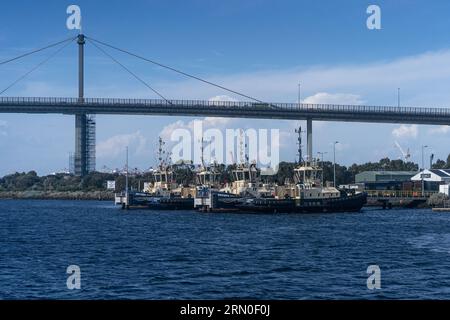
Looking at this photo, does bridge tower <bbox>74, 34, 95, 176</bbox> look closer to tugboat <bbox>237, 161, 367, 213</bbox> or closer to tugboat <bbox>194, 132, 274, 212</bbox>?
→ tugboat <bbox>194, 132, 274, 212</bbox>

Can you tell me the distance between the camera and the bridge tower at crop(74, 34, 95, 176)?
368 feet

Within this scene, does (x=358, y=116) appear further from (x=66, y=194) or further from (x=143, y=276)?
(x=143, y=276)

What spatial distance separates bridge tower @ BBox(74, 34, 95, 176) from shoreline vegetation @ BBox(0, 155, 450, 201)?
20.5ft

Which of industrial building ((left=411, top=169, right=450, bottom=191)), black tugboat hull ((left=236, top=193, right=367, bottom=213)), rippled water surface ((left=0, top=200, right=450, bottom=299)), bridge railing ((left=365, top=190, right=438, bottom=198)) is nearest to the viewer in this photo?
rippled water surface ((left=0, top=200, right=450, bottom=299))

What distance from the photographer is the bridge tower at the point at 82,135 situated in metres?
112

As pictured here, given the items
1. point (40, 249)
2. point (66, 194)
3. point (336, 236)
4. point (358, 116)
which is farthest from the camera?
point (66, 194)

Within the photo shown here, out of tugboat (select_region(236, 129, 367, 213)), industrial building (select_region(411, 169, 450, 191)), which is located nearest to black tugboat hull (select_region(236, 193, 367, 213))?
tugboat (select_region(236, 129, 367, 213))

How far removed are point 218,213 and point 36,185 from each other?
385 feet

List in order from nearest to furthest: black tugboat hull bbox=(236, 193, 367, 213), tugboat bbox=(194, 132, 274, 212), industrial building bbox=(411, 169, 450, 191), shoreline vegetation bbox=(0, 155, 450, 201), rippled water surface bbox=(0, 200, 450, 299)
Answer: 1. rippled water surface bbox=(0, 200, 450, 299)
2. black tugboat hull bbox=(236, 193, 367, 213)
3. tugboat bbox=(194, 132, 274, 212)
4. industrial building bbox=(411, 169, 450, 191)
5. shoreline vegetation bbox=(0, 155, 450, 201)

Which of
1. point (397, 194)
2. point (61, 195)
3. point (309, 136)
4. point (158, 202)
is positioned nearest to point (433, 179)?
point (397, 194)

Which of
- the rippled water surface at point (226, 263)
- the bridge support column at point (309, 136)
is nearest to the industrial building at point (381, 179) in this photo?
the bridge support column at point (309, 136)

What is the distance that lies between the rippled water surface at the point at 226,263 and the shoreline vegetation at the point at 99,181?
79.6m
